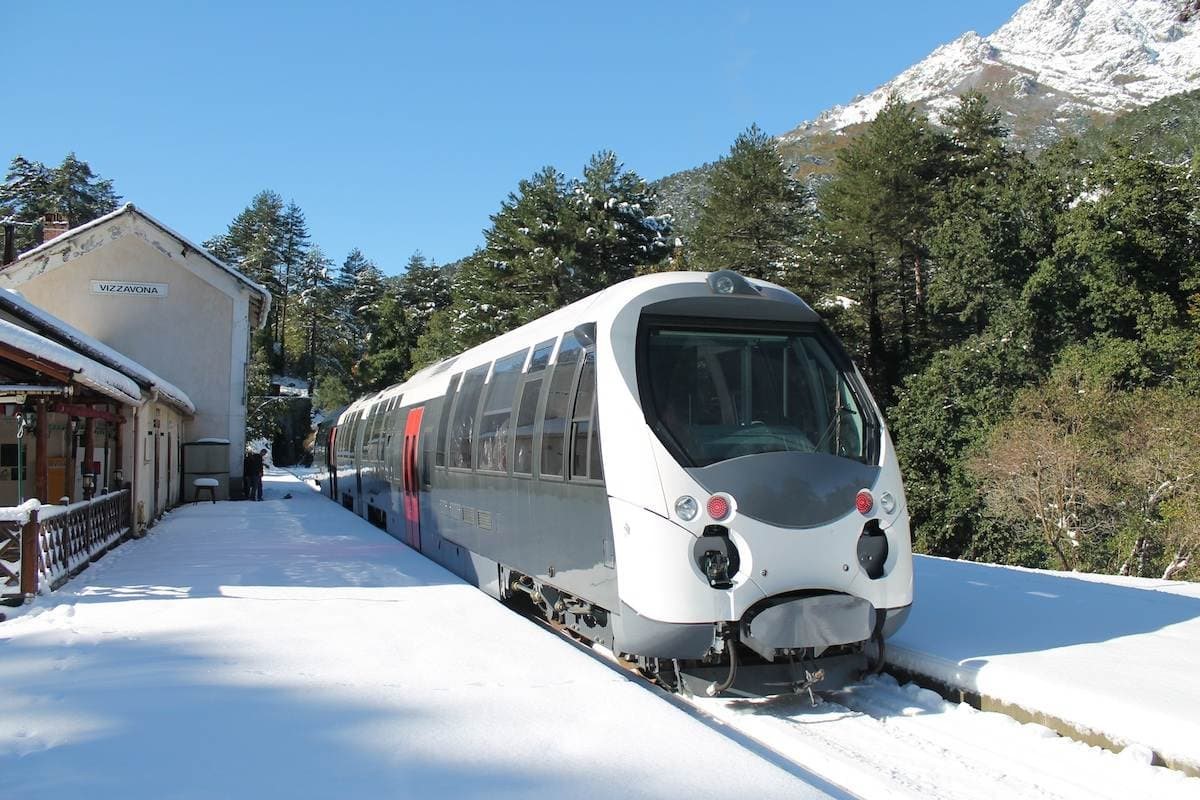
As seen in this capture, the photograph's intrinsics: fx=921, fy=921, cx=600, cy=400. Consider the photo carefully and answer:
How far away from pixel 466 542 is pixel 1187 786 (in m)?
7.79

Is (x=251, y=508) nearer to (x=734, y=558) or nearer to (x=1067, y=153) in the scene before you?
(x=734, y=558)

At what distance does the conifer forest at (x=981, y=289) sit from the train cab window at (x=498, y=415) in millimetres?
17070

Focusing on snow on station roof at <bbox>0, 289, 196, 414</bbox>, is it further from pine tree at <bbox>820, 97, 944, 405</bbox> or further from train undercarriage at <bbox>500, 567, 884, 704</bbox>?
pine tree at <bbox>820, 97, 944, 405</bbox>

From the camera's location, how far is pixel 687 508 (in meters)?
5.93

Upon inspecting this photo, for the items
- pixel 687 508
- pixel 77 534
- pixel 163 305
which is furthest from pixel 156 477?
pixel 687 508

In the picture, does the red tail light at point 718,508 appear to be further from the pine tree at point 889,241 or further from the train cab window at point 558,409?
the pine tree at point 889,241

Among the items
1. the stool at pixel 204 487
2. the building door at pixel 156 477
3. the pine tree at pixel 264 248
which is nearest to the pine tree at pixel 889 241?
the stool at pixel 204 487

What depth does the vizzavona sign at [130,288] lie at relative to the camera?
26172mm

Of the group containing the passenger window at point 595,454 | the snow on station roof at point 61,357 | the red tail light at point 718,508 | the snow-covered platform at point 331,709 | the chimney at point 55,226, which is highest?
the chimney at point 55,226

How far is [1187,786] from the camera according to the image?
4.77m

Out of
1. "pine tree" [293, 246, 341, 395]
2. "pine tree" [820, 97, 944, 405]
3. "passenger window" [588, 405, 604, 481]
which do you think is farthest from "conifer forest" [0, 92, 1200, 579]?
"pine tree" [293, 246, 341, 395]

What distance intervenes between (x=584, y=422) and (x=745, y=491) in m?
1.45

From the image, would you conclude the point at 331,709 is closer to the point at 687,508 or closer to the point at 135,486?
the point at 687,508

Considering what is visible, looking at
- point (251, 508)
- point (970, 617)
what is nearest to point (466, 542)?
point (970, 617)
